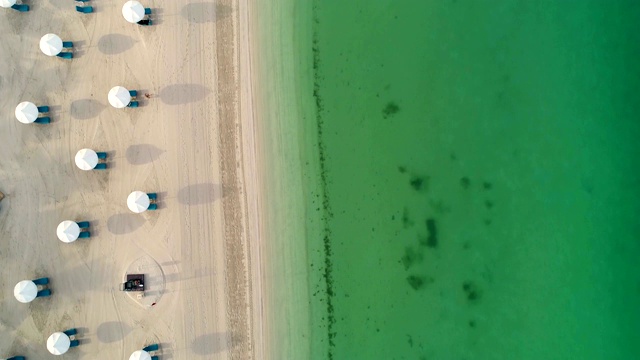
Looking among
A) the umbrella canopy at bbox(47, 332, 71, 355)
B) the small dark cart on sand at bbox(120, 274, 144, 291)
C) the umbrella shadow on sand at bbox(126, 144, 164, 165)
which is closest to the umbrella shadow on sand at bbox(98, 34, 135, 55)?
the umbrella shadow on sand at bbox(126, 144, 164, 165)

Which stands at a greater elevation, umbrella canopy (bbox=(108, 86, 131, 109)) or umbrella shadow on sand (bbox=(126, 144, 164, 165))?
umbrella canopy (bbox=(108, 86, 131, 109))

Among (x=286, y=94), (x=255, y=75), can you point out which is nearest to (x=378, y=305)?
(x=286, y=94)

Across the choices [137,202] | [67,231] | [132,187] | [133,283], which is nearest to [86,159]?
[132,187]

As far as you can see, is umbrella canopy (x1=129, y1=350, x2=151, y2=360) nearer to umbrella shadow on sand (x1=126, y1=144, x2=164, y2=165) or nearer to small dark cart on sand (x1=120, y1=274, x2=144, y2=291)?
small dark cart on sand (x1=120, y1=274, x2=144, y2=291)

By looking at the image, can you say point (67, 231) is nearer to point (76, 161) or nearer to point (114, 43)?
point (76, 161)

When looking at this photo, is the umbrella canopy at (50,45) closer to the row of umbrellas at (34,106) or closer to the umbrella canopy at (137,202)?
the row of umbrellas at (34,106)

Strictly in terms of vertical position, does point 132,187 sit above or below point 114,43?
below
